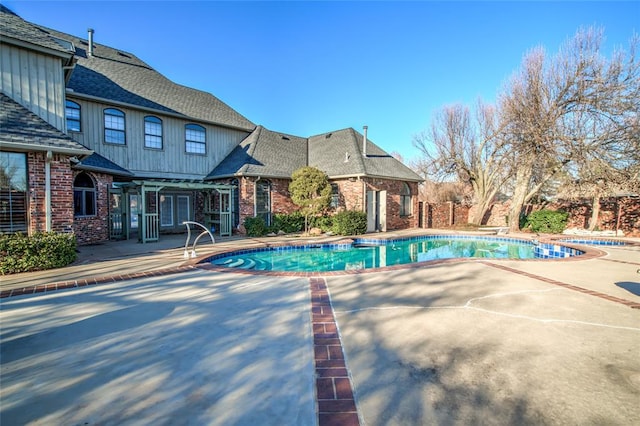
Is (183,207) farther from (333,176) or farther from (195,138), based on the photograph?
(333,176)

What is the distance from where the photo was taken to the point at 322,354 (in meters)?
3.00

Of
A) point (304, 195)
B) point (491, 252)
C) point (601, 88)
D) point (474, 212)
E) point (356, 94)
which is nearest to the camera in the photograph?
point (491, 252)

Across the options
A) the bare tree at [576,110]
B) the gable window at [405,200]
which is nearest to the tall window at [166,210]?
the gable window at [405,200]

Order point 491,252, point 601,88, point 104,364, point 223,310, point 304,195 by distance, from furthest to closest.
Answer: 1. point 304,195
2. point 601,88
3. point 491,252
4. point 223,310
5. point 104,364

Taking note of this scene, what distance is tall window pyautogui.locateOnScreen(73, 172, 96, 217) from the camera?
34.6 feet

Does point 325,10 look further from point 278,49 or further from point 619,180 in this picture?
point 619,180

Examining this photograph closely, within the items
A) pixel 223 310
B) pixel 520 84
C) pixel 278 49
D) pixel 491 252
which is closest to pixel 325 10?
pixel 278 49

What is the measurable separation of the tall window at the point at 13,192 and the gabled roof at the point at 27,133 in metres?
0.35

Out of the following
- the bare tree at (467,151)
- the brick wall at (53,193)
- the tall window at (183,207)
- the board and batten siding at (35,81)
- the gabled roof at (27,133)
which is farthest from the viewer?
the bare tree at (467,151)

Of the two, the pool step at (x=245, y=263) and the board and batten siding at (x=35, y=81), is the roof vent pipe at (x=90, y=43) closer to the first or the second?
the board and batten siding at (x=35, y=81)

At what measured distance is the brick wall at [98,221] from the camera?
34.4 feet

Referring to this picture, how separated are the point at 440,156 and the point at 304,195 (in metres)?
11.4

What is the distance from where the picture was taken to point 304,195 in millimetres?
14008

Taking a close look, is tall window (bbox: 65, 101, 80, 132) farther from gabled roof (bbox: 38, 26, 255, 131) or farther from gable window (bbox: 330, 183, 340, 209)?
gable window (bbox: 330, 183, 340, 209)
